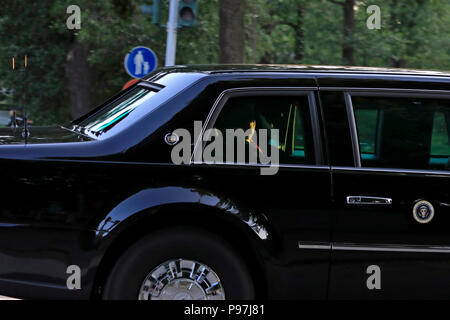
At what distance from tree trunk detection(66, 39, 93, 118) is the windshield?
603 inches

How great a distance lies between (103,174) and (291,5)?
24056mm

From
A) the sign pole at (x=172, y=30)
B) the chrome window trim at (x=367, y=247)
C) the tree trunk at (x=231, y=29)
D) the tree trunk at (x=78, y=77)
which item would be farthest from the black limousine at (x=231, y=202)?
the tree trunk at (x=78, y=77)

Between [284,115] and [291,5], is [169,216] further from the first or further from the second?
[291,5]

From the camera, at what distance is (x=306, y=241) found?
3777 millimetres

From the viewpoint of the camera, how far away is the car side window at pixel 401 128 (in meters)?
4.00

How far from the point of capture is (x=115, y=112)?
4281 millimetres

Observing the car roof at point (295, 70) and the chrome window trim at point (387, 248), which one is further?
the car roof at point (295, 70)

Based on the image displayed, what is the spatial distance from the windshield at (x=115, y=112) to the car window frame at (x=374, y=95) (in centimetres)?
107

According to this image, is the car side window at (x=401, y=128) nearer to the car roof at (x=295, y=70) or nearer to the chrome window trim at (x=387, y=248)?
the car roof at (x=295, y=70)

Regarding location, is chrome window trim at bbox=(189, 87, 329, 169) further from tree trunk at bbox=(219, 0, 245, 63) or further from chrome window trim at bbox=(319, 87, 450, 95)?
tree trunk at bbox=(219, 0, 245, 63)

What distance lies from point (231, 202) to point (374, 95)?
3.26 ft

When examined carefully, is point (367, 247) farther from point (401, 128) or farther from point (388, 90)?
point (388, 90)

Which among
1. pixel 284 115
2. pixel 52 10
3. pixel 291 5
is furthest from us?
pixel 291 5
